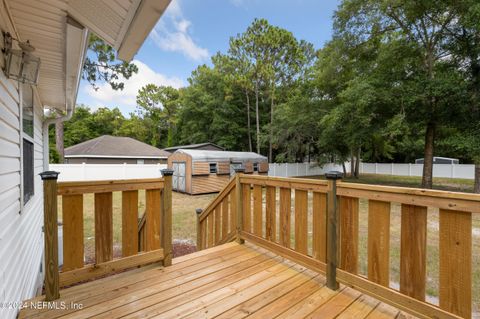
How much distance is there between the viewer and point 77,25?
1.92 meters

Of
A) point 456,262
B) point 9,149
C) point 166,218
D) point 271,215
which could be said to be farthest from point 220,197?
point 456,262

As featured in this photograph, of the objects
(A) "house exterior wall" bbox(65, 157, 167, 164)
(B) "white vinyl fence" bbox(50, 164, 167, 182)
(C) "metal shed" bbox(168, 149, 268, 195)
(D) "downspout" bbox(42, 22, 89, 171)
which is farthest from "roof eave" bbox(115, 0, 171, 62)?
(A) "house exterior wall" bbox(65, 157, 167, 164)

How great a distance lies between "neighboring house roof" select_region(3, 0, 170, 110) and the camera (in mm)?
1384

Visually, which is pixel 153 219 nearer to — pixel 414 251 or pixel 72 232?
pixel 72 232

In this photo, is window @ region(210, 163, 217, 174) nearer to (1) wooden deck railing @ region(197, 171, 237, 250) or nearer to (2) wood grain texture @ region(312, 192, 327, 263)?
(1) wooden deck railing @ region(197, 171, 237, 250)

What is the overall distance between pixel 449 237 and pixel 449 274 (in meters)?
0.22

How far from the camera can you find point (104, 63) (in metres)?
8.37

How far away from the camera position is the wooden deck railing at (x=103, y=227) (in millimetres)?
1873

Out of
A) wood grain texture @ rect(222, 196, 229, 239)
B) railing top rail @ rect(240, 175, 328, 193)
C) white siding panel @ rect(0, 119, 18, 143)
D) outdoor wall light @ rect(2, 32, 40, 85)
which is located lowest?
wood grain texture @ rect(222, 196, 229, 239)

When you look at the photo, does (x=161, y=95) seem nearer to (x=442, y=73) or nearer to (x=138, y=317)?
(x=442, y=73)

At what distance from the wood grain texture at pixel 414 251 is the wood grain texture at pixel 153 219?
2.06m

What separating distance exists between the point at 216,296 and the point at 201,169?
922cm

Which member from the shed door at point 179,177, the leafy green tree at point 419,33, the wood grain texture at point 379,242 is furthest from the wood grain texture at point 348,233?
the shed door at point 179,177

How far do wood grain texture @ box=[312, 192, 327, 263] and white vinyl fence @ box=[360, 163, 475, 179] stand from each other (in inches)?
→ 779
